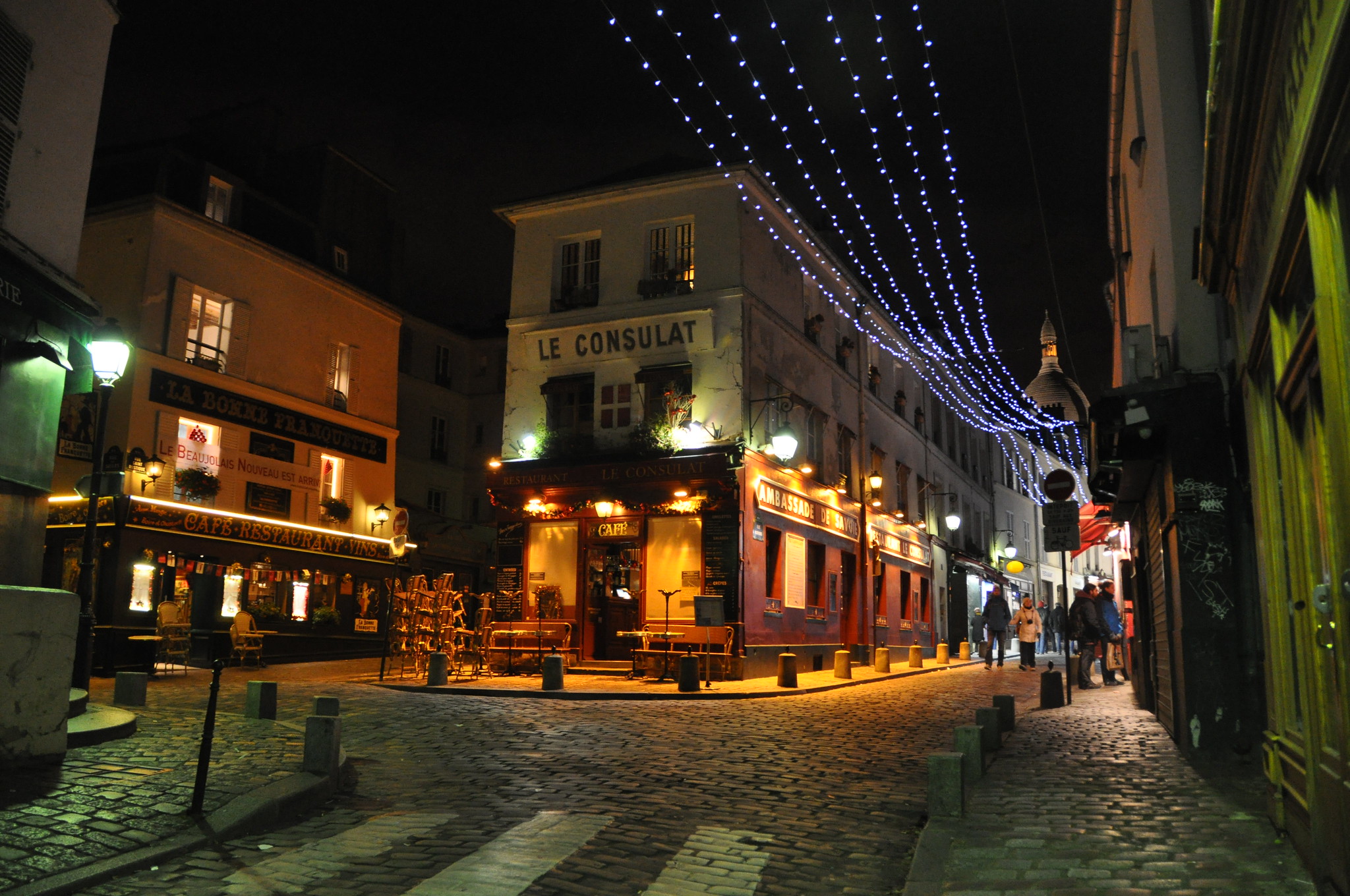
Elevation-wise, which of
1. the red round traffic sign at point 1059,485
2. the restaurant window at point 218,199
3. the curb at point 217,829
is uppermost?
the restaurant window at point 218,199

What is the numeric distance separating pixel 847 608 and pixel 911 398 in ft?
31.6

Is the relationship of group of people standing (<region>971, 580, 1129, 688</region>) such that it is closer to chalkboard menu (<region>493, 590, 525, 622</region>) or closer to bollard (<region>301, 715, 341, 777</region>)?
chalkboard menu (<region>493, 590, 525, 622</region>)

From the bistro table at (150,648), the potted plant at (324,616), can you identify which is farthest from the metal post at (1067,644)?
the potted plant at (324,616)

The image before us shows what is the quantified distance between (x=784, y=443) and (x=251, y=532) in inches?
474

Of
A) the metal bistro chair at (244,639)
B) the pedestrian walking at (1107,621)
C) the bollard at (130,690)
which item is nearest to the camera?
the bollard at (130,690)

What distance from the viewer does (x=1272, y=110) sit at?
461 cm

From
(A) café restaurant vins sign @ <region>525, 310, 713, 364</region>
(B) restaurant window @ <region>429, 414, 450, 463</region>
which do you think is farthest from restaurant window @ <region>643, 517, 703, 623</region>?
(B) restaurant window @ <region>429, 414, 450, 463</region>

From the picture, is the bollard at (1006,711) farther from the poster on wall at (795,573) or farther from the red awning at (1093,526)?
the poster on wall at (795,573)

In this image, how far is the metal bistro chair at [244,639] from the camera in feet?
63.3

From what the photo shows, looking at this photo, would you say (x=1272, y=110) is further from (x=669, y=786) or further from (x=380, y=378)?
(x=380, y=378)

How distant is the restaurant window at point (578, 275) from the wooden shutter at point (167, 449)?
27.2ft

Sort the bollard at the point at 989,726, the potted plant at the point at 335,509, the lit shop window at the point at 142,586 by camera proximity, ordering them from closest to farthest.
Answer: the bollard at the point at 989,726 → the lit shop window at the point at 142,586 → the potted plant at the point at 335,509

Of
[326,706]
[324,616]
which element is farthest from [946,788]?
[324,616]

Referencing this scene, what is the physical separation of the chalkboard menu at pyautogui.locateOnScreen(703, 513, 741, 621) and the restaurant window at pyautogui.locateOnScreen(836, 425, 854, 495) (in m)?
7.32
